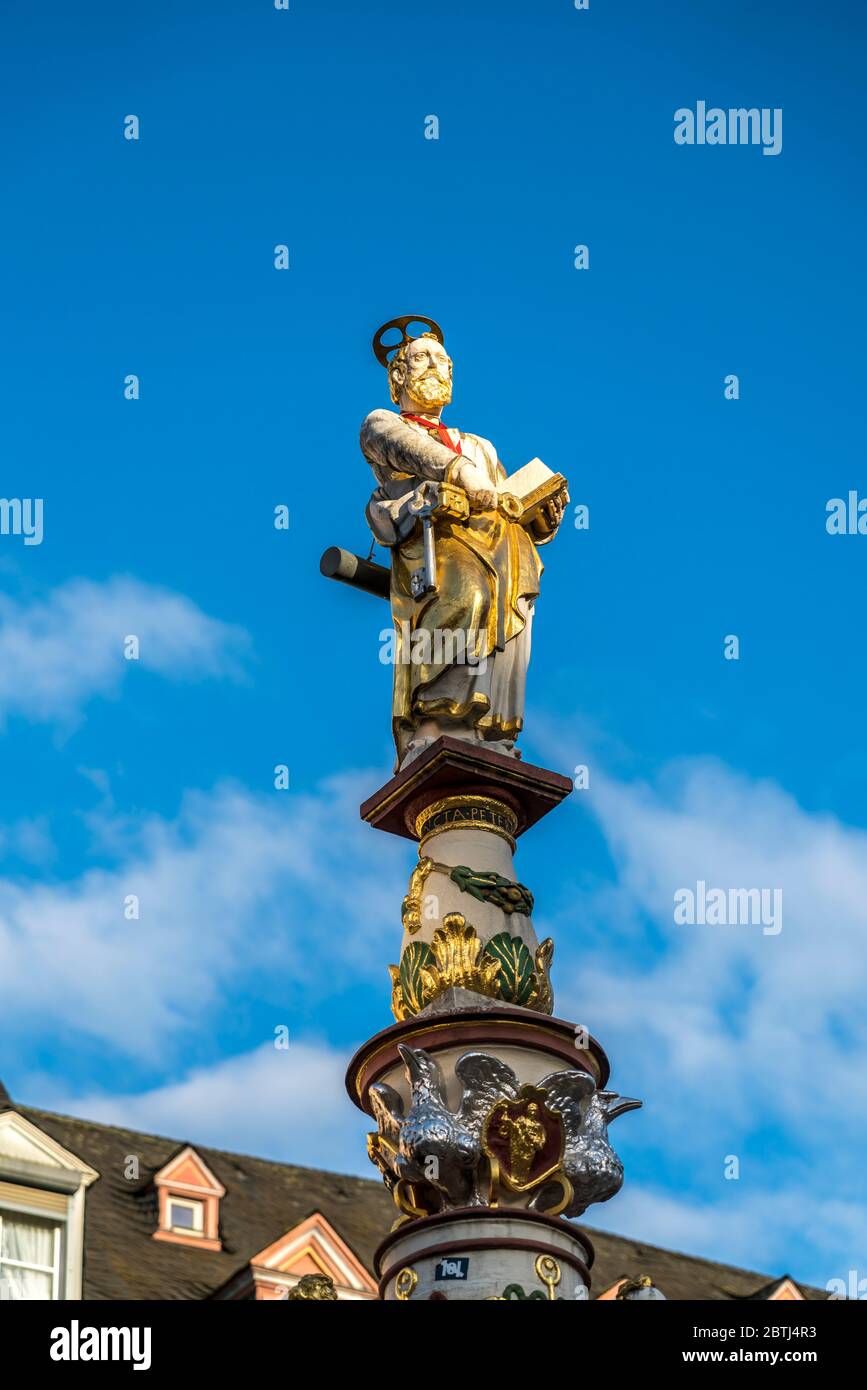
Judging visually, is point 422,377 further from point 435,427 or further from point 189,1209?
point 189,1209

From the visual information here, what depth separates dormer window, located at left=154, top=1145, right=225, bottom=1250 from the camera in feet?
78.6

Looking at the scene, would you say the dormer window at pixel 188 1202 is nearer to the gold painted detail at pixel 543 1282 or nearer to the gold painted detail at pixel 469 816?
the gold painted detail at pixel 469 816

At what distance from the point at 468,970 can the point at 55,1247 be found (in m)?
4.39

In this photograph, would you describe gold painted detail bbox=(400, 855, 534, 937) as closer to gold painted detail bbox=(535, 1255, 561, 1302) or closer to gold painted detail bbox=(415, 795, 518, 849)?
gold painted detail bbox=(415, 795, 518, 849)

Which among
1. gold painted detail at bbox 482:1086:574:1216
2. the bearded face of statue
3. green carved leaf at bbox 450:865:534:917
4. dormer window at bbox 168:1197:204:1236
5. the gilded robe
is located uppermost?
the bearded face of statue

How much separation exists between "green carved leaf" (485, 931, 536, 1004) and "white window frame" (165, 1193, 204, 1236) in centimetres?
830

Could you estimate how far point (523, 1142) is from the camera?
52.0 ft

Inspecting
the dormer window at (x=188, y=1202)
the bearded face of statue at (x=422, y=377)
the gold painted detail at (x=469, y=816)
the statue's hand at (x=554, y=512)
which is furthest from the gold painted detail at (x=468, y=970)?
the dormer window at (x=188, y=1202)

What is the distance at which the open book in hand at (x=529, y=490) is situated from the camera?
1877 centimetres

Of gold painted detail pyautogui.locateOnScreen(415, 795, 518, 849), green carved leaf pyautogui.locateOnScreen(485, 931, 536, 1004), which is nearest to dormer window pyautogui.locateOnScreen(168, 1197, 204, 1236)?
gold painted detail pyautogui.locateOnScreen(415, 795, 518, 849)

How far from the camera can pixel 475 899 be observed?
1702 centimetres

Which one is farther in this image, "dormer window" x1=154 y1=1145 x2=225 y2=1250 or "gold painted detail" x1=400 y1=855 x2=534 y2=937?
"dormer window" x1=154 y1=1145 x2=225 y2=1250

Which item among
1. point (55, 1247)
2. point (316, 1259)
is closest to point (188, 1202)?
point (316, 1259)
